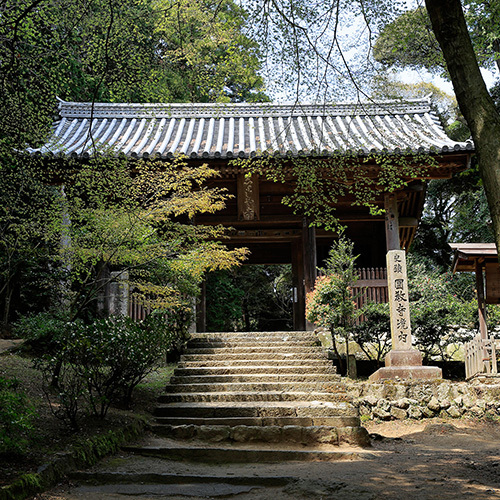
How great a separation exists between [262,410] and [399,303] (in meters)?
3.89

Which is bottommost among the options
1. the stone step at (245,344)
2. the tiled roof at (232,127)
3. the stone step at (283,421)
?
the stone step at (283,421)

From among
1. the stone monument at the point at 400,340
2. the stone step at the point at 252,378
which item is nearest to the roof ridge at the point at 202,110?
the stone monument at the point at 400,340

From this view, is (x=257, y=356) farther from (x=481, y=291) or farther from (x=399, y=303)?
(x=481, y=291)

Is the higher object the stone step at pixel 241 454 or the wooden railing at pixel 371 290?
the wooden railing at pixel 371 290

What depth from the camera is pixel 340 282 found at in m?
10.1

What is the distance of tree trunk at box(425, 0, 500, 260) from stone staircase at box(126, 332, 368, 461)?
4.38 metres

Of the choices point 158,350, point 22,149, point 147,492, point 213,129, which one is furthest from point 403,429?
point 213,129

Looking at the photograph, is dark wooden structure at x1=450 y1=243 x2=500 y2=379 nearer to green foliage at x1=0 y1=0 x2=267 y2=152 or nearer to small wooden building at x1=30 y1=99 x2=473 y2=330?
small wooden building at x1=30 y1=99 x2=473 y2=330

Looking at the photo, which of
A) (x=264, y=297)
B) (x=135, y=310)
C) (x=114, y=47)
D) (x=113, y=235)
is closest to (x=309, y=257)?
(x=135, y=310)

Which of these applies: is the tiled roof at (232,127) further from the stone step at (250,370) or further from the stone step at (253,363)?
the stone step at (250,370)

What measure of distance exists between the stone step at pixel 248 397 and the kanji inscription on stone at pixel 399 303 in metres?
2.15

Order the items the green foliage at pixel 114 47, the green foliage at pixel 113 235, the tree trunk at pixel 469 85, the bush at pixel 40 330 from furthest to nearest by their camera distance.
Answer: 1. the bush at pixel 40 330
2. the green foliage at pixel 113 235
3. the green foliage at pixel 114 47
4. the tree trunk at pixel 469 85

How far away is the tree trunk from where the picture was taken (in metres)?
3.60

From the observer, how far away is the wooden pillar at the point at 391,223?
11.1m
